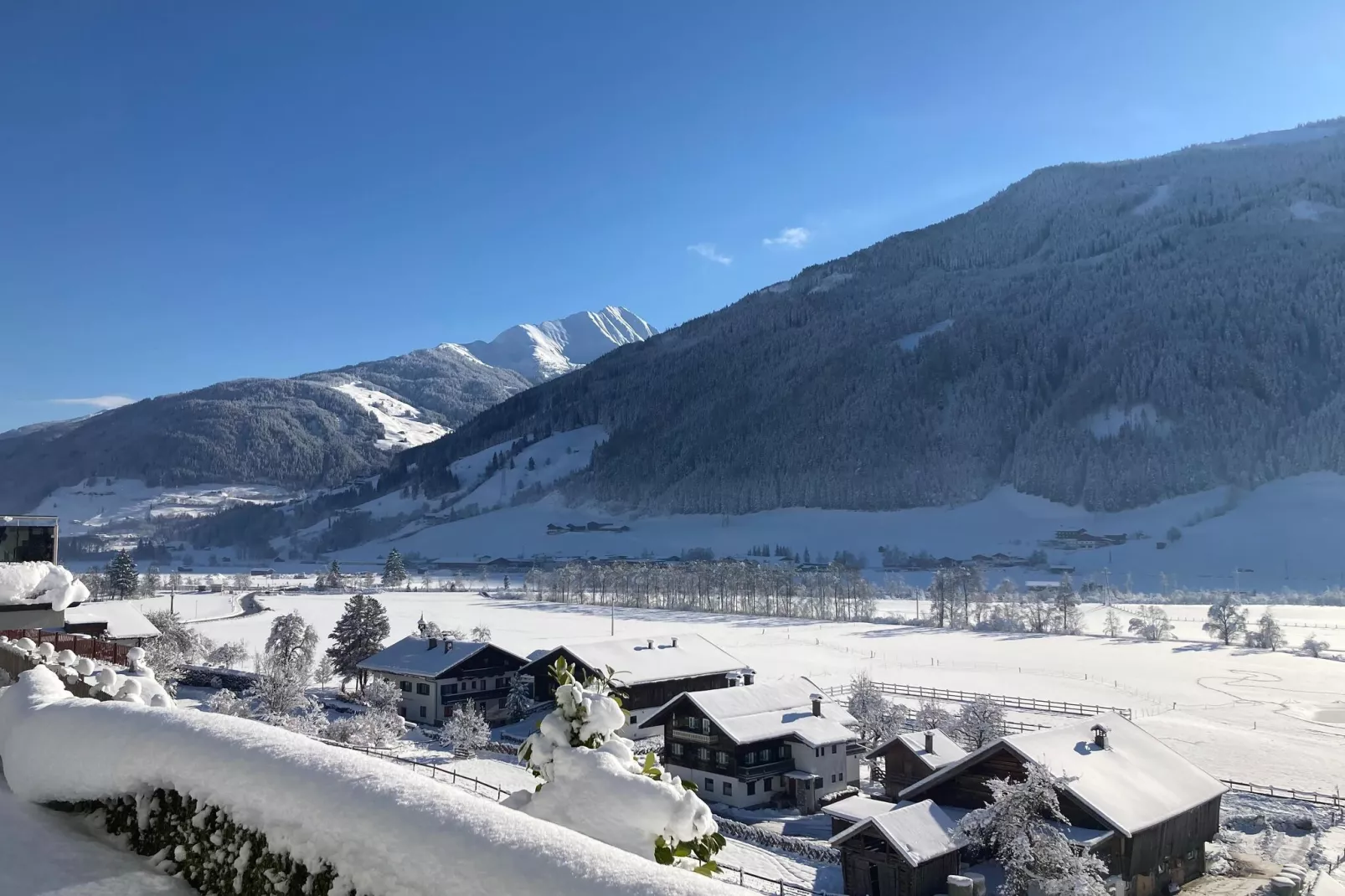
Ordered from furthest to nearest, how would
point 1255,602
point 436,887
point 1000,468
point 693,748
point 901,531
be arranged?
point 1000,468 → point 901,531 → point 1255,602 → point 693,748 → point 436,887

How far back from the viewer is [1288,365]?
184m

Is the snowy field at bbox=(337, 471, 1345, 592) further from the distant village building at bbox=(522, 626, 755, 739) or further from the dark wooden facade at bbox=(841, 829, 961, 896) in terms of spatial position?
the dark wooden facade at bbox=(841, 829, 961, 896)

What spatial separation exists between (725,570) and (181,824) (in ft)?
356

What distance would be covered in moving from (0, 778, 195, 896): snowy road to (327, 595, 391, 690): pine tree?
4571 cm

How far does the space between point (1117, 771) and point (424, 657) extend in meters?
33.8

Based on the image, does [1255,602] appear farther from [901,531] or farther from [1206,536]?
[901,531]

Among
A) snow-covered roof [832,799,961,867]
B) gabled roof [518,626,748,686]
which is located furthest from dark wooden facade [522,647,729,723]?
snow-covered roof [832,799,961,867]

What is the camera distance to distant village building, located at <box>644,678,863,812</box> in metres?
32.8

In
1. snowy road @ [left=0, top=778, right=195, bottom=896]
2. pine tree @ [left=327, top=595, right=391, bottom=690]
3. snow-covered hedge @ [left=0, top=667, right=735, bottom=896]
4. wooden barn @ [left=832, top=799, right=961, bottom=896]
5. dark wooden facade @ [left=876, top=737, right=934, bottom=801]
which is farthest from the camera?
pine tree @ [left=327, top=595, right=391, bottom=690]

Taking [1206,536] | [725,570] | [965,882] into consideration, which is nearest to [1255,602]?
[1206,536]

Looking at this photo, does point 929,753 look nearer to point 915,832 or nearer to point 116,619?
point 915,832

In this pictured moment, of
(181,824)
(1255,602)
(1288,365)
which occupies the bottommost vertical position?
(1255,602)

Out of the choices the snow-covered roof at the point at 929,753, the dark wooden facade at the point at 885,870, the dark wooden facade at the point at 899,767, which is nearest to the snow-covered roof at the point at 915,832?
the dark wooden facade at the point at 885,870

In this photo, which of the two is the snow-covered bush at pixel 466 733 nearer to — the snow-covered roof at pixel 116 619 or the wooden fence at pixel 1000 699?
the snow-covered roof at pixel 116 619
